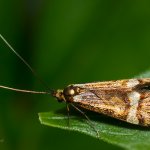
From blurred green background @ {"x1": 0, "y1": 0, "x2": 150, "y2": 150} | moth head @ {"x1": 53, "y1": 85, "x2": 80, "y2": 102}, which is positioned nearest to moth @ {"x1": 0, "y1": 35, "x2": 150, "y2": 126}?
moth head @ {"x1": 53, "y1": 85, "x2": 80, "y2": 102}

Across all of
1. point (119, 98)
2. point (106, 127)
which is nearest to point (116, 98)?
point (119, 98)

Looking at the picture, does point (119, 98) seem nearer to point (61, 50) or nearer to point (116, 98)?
point (116, 98)

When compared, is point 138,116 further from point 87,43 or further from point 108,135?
point 87,43

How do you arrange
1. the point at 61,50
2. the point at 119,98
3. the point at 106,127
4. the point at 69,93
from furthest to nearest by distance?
the point at 61,50 < the point at 69,93 < the point at 119,98 < the point at 106,127

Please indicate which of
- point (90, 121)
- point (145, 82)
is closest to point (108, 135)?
point (90, 121)

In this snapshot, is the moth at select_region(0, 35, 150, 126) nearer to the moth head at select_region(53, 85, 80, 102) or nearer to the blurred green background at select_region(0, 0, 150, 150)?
the moth head at select_region(53, 85, 80, 102)
